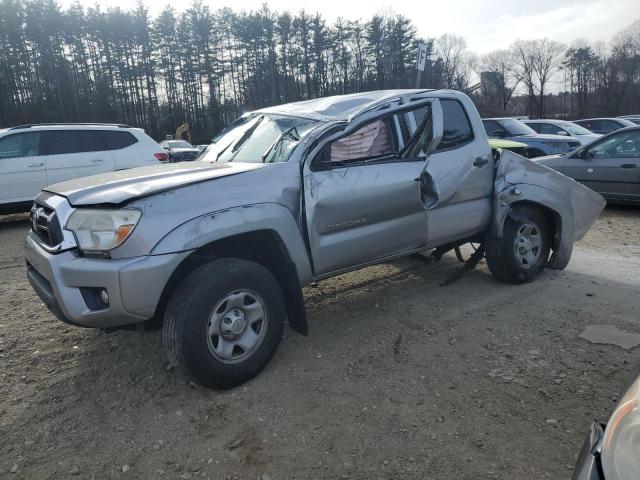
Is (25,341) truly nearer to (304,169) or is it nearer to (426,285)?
(304,169)

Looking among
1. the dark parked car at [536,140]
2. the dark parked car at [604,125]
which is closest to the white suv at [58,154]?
the dark parked car at [536,140]

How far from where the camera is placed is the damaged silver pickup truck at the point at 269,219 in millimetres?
2746

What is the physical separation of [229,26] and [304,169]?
176ft

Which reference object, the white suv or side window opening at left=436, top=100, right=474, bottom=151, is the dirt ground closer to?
side window opening at left=436, top=100, right=474, bottom=151

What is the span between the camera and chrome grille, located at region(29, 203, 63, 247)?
2.94 metres

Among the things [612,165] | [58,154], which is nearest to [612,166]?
[612,165]

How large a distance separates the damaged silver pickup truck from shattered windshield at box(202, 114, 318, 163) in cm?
2

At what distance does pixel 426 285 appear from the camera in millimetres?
5016

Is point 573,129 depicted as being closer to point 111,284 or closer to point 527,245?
point 527,245

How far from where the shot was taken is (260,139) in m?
3.86

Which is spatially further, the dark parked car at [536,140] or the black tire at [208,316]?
the dark parked car at [536,140]

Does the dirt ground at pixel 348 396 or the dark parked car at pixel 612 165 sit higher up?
the dark parked car at pixel 612 165

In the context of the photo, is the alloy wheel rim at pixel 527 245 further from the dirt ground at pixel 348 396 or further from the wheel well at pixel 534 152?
the wheel well at pixel 534 152

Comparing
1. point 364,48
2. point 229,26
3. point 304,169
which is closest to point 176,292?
point 304,169
